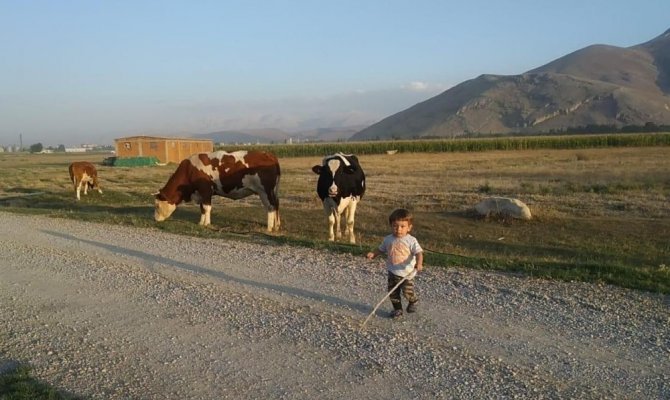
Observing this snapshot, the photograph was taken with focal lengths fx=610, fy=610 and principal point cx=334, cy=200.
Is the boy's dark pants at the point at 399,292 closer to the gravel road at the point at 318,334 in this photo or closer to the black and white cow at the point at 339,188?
the gravel road at the point at 318,334

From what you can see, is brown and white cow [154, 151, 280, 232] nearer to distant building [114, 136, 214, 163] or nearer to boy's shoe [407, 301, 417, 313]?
boy's shoe [407, 301, 417, 313]

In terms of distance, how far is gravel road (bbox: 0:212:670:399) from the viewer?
553 cm

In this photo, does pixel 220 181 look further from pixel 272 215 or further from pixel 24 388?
pixel 24 388

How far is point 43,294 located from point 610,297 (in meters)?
8.00

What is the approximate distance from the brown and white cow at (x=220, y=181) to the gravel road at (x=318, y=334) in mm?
7846

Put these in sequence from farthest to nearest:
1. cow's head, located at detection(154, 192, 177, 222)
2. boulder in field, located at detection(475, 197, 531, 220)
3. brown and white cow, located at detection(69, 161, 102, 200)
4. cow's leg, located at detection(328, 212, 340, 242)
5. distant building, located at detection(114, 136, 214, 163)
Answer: distant building, located at detection(114, 136, 214, 163) < brown and white cow, located at detection(69, 161, 102, 200) < boulder in field, located at detection(475, 197, 531, 220) < cow's head, located at detection(154, 192, 177, 222) < cow's leg, located at detection(328, 212, 340, 242)

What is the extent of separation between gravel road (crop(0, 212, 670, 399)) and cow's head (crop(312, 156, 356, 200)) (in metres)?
5.66

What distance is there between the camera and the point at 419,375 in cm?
564

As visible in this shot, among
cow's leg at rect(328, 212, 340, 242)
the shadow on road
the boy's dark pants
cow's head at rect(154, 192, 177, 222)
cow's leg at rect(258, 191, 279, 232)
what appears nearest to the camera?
the boy's dark pants

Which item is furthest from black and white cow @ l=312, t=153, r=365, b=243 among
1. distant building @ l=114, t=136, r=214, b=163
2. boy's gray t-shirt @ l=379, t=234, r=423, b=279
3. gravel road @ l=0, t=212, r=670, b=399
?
distant building @ l=114, t=136, r=214, b=163

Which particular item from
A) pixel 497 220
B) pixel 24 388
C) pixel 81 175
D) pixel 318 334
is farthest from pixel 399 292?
pixel 81 175

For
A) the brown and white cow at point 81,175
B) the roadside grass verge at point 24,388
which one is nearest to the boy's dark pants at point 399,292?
the roadside grass verge at point 24,388

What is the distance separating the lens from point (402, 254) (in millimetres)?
7441

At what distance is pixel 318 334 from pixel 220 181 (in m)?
12.5
